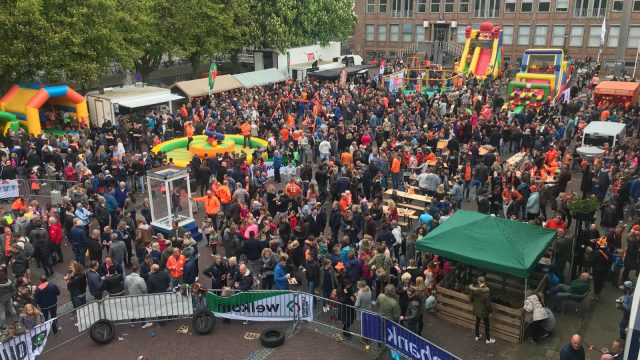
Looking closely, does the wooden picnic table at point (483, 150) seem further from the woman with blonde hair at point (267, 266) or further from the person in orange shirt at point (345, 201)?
the woman with blonde hair at point (267, 266)

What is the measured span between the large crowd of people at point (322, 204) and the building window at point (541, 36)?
27.2m

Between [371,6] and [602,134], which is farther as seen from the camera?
[371,6]

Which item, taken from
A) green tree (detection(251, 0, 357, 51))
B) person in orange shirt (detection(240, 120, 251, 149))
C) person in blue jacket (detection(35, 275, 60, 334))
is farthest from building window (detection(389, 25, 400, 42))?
person in blue jacket (detection(35, 275, 60, 334))

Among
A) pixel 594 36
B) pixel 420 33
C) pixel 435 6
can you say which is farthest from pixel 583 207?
pixel 420 33

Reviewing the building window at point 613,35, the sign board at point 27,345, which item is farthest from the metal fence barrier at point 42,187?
the building window at point 613,35

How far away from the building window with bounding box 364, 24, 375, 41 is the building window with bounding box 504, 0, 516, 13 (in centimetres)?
1477

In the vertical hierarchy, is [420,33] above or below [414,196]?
above

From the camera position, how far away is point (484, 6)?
183 ft

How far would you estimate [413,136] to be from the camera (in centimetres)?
2375

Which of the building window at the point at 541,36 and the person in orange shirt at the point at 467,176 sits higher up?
the building window at the point at 541,36

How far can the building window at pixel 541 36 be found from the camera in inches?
2119

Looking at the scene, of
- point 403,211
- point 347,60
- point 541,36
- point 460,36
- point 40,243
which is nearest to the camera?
point 40,243

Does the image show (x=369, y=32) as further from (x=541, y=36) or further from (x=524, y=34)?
(x=541, y=36)

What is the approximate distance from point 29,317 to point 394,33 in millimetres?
56024
